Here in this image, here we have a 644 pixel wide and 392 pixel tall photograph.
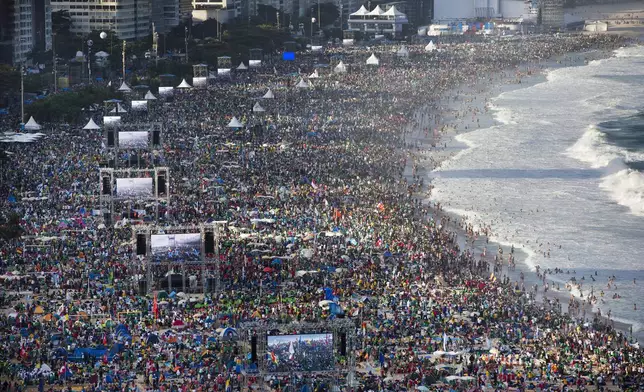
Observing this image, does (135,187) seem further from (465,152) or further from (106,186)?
(465,152)

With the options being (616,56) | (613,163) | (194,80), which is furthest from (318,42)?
(613,163)

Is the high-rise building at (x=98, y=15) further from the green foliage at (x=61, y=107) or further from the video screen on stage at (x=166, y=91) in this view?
the green foliage at (x=61, y=107)

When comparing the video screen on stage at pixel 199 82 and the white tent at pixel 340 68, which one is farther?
the white tent at pixel 340 68

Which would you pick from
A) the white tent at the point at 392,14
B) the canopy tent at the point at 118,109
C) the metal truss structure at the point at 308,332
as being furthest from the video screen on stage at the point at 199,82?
the white tent at the point at 392,14

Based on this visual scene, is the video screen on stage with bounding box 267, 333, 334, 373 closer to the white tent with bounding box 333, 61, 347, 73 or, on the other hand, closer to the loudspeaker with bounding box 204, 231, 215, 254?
the loudspeaker with bounding box 204, 231, 215, 254

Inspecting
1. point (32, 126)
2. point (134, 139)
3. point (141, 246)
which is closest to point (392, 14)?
point (32, 126)

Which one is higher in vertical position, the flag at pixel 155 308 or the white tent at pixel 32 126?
the white tent at pixel 32 126

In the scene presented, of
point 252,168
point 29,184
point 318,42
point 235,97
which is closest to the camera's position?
point 29,184

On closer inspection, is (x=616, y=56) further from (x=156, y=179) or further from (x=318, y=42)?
(x=156, y=179)
